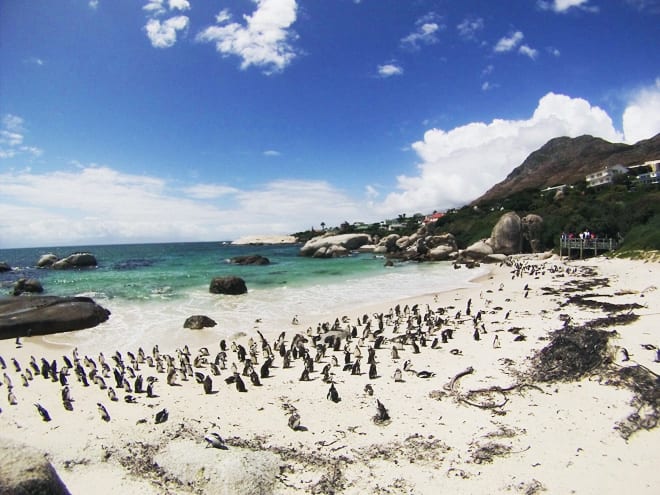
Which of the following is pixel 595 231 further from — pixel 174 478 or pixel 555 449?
pixel 174 478

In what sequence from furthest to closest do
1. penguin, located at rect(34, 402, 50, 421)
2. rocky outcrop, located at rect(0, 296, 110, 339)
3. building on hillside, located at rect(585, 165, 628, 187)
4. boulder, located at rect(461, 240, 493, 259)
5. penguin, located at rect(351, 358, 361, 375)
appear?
building on hillside, located at rect(585, 165, 628, 187), boulder, located at rect(461, 240, 493, 259), rocky outcrop, located at rect(0, 296, 110, 339), penguin, located at rect(351, 358, 361, 375), penguin, located at rect(34, 402, 50, 421)

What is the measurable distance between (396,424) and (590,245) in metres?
40.5

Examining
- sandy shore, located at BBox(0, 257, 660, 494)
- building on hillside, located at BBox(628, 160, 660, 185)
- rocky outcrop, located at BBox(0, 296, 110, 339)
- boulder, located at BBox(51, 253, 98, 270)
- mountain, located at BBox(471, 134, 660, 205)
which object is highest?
mountain, located at BBox(471, 134, 660, 205)

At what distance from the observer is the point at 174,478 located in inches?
268

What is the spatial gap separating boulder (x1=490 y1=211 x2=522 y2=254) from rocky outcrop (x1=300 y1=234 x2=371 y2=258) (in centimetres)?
2739

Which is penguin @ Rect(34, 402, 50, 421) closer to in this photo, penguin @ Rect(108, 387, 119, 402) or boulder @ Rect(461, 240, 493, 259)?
penguin @ Rect(108, 387, 119, 402)

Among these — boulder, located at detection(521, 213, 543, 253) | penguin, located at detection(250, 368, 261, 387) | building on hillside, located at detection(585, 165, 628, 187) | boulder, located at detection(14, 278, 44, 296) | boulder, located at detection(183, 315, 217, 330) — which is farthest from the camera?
building on hillside, located at detection(585, 165, 628, 187)

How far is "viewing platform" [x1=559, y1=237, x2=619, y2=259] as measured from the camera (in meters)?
38.7

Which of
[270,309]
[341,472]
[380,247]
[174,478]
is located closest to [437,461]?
[341,472]

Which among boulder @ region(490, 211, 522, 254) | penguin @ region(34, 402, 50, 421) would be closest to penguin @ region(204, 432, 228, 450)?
penguin @ region(34, 402, 50, 421)

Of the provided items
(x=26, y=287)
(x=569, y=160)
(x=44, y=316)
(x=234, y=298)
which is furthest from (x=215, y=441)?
(x=569, y=160)

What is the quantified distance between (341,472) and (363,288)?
2414 centimetres

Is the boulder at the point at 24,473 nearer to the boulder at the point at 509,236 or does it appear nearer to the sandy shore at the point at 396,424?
the sandy shore at the point at 396,424

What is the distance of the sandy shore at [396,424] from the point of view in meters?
6.61
